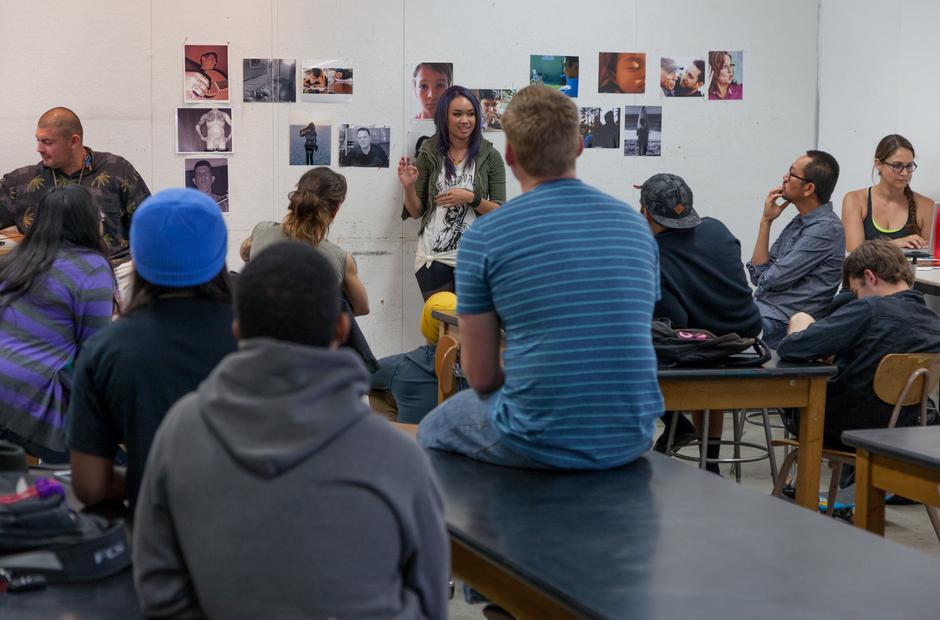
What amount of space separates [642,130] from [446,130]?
1.34 m

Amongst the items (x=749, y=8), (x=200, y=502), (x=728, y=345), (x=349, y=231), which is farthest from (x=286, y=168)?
(x=200, y=502)

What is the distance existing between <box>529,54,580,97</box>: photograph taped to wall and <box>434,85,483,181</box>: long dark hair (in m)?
0.59

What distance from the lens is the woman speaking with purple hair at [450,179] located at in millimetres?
6684

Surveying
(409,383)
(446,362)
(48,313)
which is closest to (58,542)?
(48,313)

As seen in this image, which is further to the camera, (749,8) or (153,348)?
(749,8)

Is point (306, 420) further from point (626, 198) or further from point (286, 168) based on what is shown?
point (626, 198)

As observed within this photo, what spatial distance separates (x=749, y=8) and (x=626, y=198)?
1427 millimetres

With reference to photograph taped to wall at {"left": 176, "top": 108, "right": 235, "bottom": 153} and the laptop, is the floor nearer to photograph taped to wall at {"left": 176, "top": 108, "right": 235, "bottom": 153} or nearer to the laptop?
the laptop

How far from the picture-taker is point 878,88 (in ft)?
24.9

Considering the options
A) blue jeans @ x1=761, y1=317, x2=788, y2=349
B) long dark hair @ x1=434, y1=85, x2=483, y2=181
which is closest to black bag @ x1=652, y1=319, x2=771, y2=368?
blue jeans @ x1=761, y1=317, x2=788, y2=349

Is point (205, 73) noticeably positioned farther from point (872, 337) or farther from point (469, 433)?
point (469, 433)

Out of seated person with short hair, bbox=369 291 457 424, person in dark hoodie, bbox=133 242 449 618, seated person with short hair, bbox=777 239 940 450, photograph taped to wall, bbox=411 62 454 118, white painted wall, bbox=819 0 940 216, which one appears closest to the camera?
person in dark hoodie, bbox=133 242 449 618

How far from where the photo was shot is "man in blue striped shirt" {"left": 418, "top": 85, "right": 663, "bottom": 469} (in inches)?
111

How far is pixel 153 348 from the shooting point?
2281 millimetres
